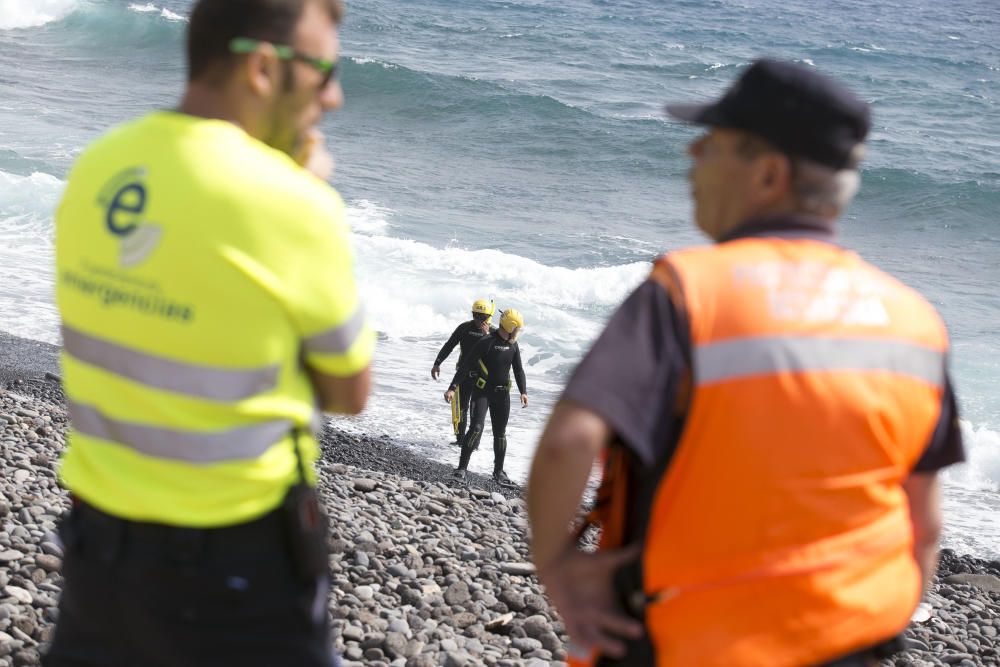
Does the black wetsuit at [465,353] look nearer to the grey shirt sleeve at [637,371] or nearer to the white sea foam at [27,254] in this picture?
the white sea foam at [27,254]

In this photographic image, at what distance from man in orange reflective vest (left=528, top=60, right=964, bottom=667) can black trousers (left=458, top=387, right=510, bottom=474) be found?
10208 millimetres

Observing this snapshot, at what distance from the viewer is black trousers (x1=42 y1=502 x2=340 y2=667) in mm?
2170

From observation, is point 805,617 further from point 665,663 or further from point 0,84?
point 0,84

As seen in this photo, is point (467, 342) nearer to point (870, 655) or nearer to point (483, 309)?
point (483, 309)

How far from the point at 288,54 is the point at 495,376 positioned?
35.2 ft

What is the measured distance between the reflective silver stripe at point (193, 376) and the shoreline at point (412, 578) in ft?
8.47

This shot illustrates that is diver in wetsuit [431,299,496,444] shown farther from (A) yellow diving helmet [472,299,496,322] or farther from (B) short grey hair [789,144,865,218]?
(B) short grey hair [789,144,865,218]

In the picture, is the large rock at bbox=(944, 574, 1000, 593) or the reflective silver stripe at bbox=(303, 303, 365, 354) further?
the large rock at bbox=(944, 574, 1000, 593)

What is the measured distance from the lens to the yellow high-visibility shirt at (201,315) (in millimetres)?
2068

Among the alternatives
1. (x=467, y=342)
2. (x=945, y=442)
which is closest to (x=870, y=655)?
Result: (x=945, y=442)

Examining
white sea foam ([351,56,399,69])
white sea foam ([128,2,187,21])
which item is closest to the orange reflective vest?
white sea foam ([351,56,399,69])

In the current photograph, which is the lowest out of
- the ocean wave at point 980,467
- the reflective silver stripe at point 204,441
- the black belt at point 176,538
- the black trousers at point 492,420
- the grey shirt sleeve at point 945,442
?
the ocean wave at point 980,467

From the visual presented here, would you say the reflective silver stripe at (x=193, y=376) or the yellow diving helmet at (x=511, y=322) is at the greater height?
the reflective silver stripe at (x=193, y=376)

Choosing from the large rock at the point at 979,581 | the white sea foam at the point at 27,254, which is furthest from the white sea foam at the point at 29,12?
the large rock at the point at 979,581
